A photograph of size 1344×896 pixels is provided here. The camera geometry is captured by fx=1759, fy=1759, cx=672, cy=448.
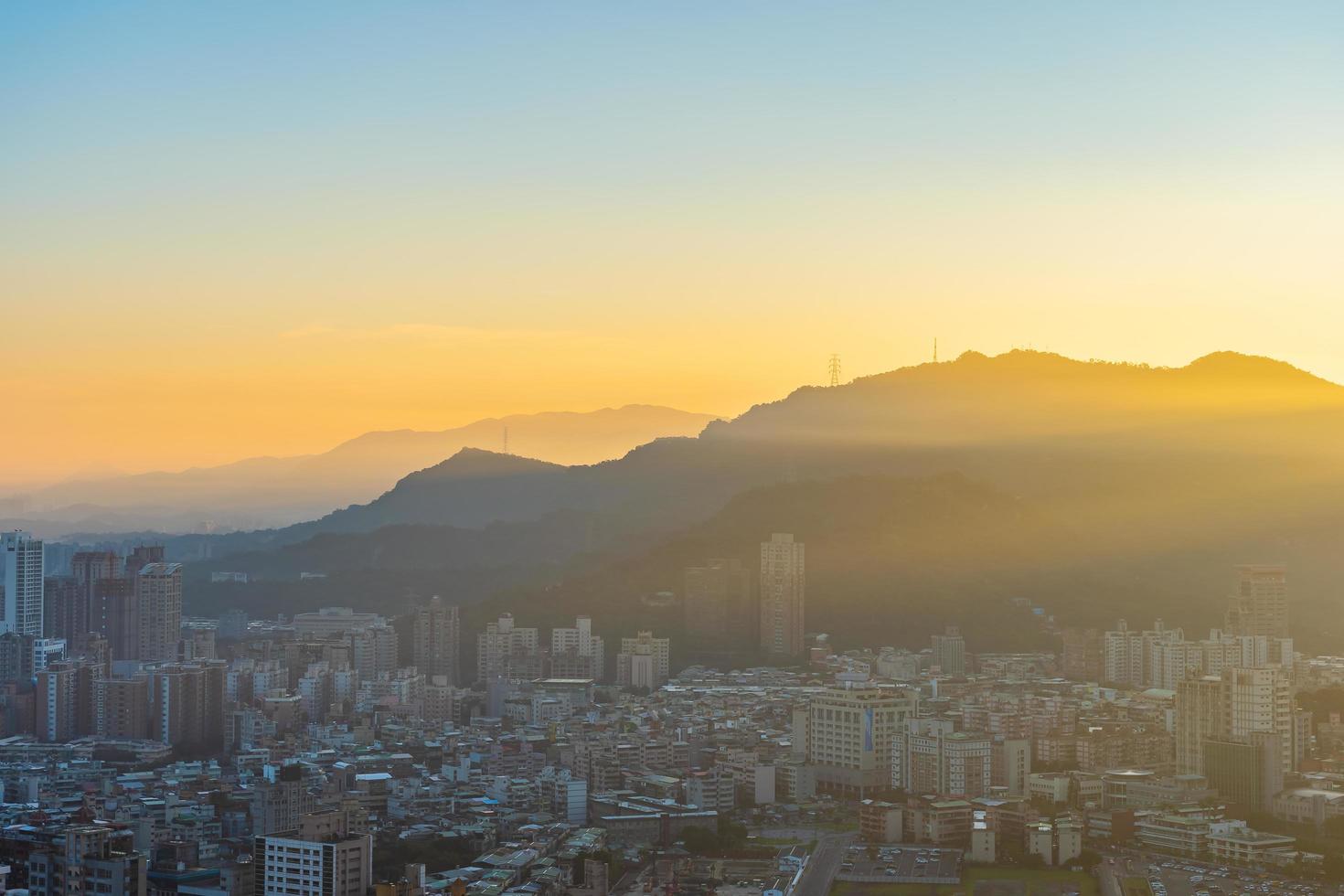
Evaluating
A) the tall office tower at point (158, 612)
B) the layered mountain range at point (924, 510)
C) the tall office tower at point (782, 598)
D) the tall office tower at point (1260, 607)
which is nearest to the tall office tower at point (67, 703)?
the tall office tower at point (158, 612)

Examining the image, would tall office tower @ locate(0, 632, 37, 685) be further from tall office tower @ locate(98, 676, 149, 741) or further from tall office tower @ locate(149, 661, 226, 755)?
tall office tower @ locate(149, 661, 226, 755)

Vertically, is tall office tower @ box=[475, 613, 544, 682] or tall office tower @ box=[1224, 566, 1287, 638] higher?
tall office tower @ box=[1224, 566, 1287, 638]

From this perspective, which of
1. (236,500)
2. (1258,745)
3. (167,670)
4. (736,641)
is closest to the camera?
(1258,745)

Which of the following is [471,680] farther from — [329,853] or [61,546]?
[329,853]

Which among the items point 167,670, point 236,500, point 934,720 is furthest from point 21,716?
point 236,500

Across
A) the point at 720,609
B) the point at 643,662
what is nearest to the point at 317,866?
the point at 643,662

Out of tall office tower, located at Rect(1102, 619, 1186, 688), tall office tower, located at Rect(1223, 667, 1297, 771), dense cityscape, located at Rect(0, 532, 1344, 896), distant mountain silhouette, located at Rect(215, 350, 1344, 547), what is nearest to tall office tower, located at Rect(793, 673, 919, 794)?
dense cityscape, located at Rect(0, 532, 1344, 896)
